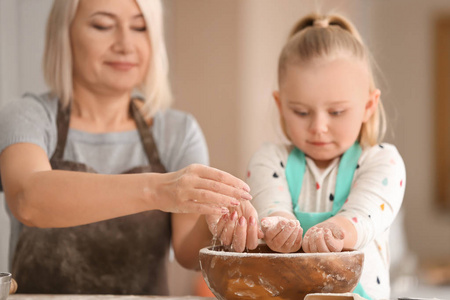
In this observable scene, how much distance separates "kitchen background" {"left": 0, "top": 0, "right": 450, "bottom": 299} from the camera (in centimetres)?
278

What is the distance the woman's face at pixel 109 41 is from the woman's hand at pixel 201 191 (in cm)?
63

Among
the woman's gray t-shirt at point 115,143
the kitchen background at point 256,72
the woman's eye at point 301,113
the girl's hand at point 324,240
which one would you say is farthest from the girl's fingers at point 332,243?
the kitchen background at point 256,72

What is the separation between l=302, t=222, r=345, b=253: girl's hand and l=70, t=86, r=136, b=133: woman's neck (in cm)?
86

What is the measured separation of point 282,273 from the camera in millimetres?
819

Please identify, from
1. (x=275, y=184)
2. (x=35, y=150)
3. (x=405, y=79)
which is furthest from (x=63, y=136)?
(x=405, y=79)

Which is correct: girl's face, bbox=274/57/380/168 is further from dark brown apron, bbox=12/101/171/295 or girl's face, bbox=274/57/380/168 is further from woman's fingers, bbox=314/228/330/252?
dark brown apron, bbox=12/101/171/295

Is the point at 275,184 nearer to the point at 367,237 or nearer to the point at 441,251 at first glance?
the point at 367,237

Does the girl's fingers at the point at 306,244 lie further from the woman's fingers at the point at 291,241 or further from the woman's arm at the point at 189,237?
the woman's arm at the point at 189,237

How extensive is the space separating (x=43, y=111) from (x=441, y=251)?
412 centimetres

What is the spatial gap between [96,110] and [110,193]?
66 cm

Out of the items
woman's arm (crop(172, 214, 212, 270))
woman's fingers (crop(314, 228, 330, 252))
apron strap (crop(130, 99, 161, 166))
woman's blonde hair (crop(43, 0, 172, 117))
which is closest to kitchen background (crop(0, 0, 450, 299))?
woman's blonde hair (crop(43, 0, 172, 117))

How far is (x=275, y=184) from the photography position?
1.24 meters

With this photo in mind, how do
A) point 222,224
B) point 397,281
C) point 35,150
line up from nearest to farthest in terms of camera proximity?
point 222,224
point 35,150
point 397,281

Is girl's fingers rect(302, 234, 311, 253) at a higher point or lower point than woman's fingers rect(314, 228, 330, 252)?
lower
